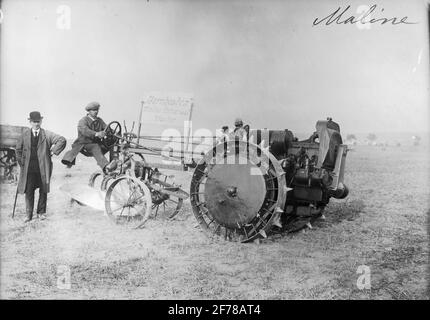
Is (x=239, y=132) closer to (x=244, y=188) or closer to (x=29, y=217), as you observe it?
(x=244, y=188)

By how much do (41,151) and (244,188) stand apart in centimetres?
414

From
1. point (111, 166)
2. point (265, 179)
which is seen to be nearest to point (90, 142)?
point (111, 166)

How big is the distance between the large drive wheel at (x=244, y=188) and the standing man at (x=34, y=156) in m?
3.30

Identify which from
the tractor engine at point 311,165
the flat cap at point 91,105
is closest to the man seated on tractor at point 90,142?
the flat cap at point 91,105

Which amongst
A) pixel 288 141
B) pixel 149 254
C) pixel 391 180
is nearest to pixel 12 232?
pixel 149 254

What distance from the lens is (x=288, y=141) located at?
7234mm

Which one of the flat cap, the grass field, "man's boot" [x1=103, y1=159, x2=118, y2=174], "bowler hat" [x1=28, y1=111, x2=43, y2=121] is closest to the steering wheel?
"man's boot" [x1=103, y1=159, x2=118, y2=174]

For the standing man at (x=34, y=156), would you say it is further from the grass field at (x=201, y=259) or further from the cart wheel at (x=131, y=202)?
the cart wheel at (x=131, y=202)

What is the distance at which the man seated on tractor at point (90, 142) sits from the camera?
27.1 feet

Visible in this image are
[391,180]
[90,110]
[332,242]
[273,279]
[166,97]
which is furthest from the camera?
[391,180]

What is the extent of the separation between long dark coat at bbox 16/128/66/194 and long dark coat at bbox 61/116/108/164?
41cm

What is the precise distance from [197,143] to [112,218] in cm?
222

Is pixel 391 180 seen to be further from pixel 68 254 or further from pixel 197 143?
pixel 68 254

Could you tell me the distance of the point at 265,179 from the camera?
646 cm
